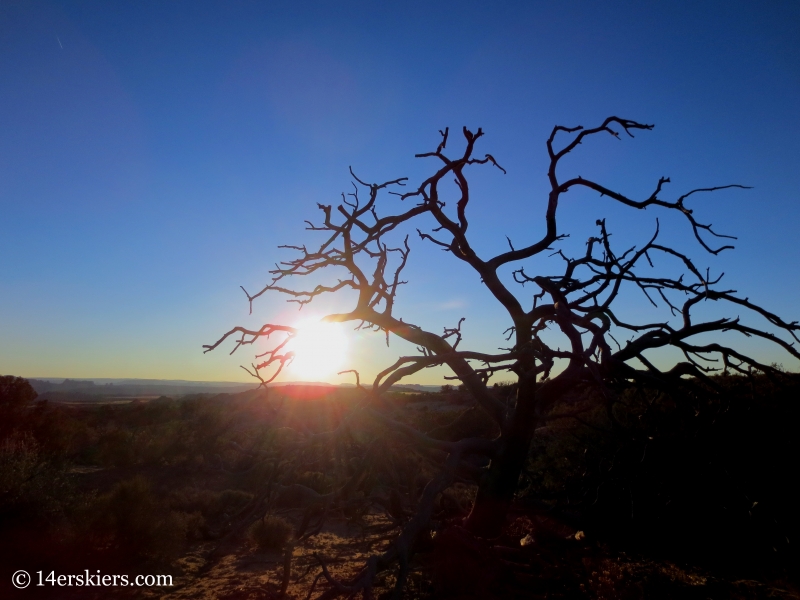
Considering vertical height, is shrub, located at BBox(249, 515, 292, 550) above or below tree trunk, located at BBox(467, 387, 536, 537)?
below

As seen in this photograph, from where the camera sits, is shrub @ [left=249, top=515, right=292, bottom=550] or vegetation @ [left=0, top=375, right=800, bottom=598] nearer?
vegetation @ [left=0, top=375, right=800, bottom=598]

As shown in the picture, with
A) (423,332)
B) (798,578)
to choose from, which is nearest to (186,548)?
(423,332)

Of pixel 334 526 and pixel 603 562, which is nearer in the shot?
pixel 603 562

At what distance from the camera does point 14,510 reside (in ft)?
28.3

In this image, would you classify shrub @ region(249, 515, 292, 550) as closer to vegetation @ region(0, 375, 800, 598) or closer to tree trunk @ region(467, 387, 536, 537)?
vegetation @ region(0, 375, 800, 598)

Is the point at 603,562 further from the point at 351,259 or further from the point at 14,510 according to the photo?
the point at 14,510

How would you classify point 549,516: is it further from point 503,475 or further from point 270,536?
point 270,536

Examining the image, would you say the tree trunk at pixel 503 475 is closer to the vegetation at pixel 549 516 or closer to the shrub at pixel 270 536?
the vegetation at pixel 549 516

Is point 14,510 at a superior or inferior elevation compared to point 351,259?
inferior

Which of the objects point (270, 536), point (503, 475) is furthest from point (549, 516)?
point (270, 536)

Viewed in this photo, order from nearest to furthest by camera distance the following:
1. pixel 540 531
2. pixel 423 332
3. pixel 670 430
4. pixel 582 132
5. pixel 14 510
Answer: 1. pixel 582 132
2. pixel 423 332
3. pixel 540 531
4. pixel 670 430
5. pixel 14 510

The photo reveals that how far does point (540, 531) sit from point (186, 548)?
23.8 ft

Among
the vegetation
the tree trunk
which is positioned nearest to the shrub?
the vegetation

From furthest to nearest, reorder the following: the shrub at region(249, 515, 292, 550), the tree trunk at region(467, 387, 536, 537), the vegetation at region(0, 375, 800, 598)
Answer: the shrub at region(249, 515, 292, 550)
the tree trunk at region(467, 387, 536, 537)
the vegetation at region(0, 375, 800, 598)
